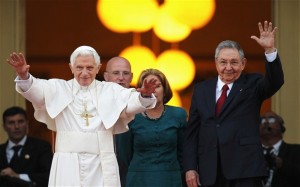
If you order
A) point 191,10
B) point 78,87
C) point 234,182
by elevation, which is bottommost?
point 234,182

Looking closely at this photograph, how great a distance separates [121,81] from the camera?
908 centimetres

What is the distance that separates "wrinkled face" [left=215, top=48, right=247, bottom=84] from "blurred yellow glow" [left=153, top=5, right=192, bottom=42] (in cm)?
381

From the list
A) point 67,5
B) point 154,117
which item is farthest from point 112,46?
point 154,117

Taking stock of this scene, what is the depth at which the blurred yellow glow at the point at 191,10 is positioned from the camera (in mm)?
11656

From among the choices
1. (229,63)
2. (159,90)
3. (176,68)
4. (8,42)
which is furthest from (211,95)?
(176,68)

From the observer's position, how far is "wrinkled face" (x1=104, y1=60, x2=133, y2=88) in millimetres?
9089

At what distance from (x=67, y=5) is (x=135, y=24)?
151 inches

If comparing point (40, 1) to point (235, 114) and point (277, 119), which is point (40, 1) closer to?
point (277, 119)

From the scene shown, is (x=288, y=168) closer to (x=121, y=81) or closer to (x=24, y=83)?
(x=121, y=81)

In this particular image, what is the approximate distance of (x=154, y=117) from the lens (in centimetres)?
855

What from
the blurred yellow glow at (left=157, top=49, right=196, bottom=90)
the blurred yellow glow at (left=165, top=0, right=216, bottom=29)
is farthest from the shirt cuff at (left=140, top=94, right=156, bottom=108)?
the blurred yellow glow at (left=157, top=49, right=196, bottom=90)

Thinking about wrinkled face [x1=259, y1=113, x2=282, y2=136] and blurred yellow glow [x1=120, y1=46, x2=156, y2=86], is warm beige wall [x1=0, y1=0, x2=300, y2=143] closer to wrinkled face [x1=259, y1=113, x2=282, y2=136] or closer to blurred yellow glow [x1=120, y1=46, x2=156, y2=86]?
wrinkled face [x1=259, y1=113, x2=282, y2=136]

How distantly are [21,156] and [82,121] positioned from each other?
2.81m

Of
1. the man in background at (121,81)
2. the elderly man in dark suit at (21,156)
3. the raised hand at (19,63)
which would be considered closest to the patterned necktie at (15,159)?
the elderly man in dark suit at (21,156)
